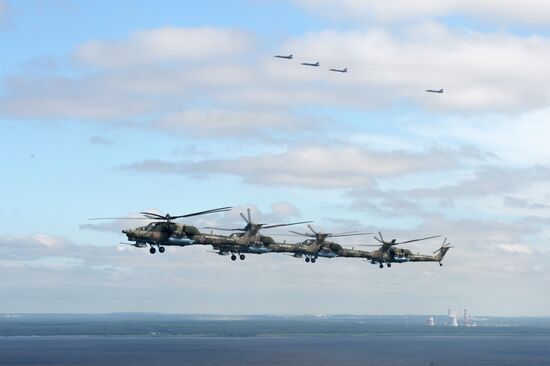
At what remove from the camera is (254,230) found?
424 ft

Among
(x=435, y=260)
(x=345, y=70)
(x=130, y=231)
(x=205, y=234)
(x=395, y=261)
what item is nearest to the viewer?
(x=130, y=231)

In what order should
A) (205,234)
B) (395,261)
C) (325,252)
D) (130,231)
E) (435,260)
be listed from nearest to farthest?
1. (130,231)
2. (205,234)
3. (325,252)
4. (395,261)
5. (435,260)

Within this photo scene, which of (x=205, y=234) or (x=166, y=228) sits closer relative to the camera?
(x=166, y=228)

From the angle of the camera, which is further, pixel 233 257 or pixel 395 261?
pixel 395 261

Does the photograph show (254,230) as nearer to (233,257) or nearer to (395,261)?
(233,257)

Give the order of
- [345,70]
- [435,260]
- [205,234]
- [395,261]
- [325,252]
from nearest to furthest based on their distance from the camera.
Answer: [205,234] → [345,70] → [325,252] → [395,261] → [435,260]

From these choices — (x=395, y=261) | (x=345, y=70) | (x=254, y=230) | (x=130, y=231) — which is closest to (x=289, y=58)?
(x=345, y=70)

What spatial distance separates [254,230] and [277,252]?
28.2 ft

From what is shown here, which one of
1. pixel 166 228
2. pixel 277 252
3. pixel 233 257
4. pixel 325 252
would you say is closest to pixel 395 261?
pixel 325 252

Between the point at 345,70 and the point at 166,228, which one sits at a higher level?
the point at 345,70

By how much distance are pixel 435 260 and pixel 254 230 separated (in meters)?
54.8

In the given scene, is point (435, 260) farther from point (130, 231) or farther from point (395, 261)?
point (130, 231)

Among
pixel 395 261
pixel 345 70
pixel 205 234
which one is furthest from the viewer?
pixel 395 261

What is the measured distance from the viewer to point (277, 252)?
446ft
